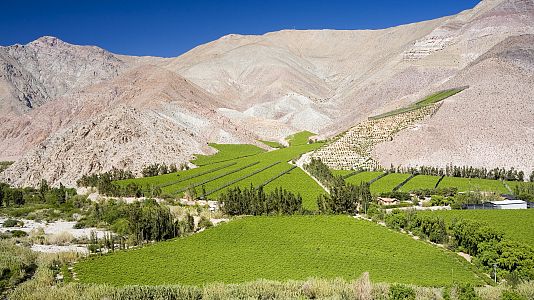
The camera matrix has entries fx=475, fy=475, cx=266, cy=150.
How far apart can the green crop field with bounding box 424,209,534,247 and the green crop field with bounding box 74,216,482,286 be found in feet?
25.4

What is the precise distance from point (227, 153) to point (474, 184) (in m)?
48.9

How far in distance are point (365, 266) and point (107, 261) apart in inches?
750

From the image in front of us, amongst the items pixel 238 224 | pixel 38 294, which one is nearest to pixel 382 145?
pixel 238 224

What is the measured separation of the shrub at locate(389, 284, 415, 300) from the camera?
26.1m

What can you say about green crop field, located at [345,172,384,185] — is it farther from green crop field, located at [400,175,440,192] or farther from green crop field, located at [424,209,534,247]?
green crop field, located at [424,209,534,247]

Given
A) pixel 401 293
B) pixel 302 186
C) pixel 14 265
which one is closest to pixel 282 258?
pixel 401 293

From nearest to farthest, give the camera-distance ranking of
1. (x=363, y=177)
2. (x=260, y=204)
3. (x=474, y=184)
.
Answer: (x=260, y=204) < (x=474, y=184) < (x=363, y=177)

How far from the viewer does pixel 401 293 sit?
26.2m

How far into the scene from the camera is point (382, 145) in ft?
271

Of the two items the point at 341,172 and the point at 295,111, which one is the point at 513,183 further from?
the point at 295,111

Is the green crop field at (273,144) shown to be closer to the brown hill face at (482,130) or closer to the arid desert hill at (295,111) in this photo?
the arid desert hill at (295,111)

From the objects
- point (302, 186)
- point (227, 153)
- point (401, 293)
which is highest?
point (227, 153)

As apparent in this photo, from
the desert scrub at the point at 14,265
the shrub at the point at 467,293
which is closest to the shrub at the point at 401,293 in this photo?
the shrub at the point at 467,293

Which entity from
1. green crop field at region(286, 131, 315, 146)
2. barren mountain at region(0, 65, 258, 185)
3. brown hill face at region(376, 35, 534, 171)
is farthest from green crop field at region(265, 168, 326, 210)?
green crop field at region(286, 131, 315, 146)
